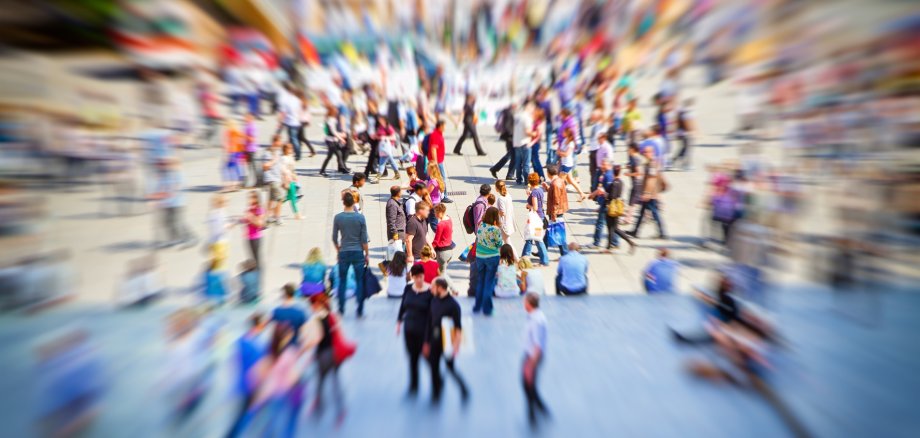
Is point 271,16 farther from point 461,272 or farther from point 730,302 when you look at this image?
point 730,302

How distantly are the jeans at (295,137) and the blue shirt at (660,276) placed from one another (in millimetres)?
8391

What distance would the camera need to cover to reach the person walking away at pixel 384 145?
13.3m

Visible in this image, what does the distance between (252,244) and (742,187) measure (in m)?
6.44

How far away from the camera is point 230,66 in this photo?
880 cm

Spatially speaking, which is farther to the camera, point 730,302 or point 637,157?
point 637,157

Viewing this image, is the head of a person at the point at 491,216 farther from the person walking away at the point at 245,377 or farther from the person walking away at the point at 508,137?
the person walking away at the point at 508,137

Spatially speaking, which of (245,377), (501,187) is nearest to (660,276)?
(501,187)

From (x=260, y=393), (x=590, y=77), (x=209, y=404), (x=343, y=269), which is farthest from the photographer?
(x=590, y=77)

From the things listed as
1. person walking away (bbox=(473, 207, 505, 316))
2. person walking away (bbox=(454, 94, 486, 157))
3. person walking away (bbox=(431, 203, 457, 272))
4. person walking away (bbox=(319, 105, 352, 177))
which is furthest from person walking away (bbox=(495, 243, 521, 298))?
person walking away (bbox=(454, 94, 486, 157))

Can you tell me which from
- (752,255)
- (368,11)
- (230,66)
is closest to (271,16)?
(230,66)

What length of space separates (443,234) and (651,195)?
132 inches

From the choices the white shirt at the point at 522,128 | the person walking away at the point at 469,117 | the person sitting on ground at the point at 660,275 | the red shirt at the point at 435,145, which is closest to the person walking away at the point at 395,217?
the red shirt at the point at 435,145

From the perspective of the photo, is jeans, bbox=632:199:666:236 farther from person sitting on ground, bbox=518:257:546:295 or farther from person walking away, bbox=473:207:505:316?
person walking away, bbox=473:207:505:316

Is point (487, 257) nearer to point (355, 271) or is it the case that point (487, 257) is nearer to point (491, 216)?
point (491, 216)
